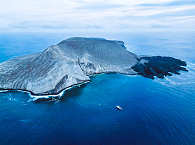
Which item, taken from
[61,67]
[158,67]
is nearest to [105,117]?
[61,67]

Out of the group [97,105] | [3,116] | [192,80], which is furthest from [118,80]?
[3,116]

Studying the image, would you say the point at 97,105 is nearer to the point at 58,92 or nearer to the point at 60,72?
the point at 58,92

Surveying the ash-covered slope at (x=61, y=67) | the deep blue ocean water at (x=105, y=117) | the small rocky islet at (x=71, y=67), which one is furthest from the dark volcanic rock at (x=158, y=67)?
the deep blue ocean water at (x=105, y=117)

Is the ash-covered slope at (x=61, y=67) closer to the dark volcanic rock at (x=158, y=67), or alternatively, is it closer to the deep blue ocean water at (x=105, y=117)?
the dark volcanic rock at (x=158, y=67)

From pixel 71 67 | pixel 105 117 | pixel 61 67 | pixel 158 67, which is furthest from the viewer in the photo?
pixel 158 67

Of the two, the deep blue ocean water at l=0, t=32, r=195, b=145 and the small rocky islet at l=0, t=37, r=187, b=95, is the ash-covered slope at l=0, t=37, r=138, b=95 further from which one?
the deep blue ocean water at l=0, t=32, r=195, b=145

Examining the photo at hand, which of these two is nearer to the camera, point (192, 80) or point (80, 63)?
point (192, 80)

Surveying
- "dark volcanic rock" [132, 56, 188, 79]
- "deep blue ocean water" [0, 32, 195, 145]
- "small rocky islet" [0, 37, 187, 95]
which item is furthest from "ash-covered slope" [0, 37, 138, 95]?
"deep blue ocean water" [0, 32, 195, 145]

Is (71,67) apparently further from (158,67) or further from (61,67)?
(158,67)
